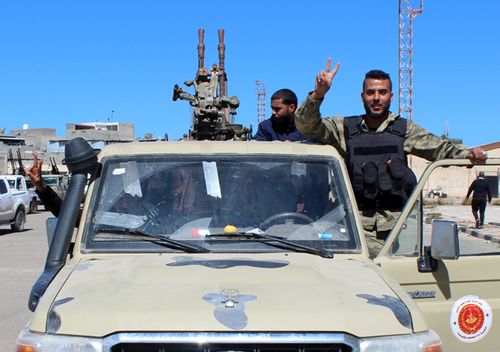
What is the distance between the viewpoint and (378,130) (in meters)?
4.87

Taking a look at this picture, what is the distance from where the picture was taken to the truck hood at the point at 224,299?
2.58 meters

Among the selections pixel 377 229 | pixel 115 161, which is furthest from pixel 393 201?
pixel 115 161

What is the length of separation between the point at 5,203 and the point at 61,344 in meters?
18.7

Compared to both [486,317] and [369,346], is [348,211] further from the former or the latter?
[369,346]

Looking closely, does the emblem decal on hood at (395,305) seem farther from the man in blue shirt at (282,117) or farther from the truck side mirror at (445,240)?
the man in blue shirt at (282,117)

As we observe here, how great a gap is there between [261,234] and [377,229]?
4.44 ft

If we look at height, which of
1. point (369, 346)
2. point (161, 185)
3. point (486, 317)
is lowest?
point (486, 317)

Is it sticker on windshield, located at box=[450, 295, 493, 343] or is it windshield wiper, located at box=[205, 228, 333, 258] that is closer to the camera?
windshield wiper, located at box=[205, 228, 333, 258]

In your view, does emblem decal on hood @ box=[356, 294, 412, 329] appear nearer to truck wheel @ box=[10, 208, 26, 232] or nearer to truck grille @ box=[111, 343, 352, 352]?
truck grille @ box=[111, 343, 352, 352]

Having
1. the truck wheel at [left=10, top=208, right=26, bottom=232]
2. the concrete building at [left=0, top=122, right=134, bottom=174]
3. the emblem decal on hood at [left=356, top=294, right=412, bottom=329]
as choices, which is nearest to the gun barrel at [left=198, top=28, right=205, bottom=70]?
the truck wheel at [left=10, top=208, right=26, bottom=232]

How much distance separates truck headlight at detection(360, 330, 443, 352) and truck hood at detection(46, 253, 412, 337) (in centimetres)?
3

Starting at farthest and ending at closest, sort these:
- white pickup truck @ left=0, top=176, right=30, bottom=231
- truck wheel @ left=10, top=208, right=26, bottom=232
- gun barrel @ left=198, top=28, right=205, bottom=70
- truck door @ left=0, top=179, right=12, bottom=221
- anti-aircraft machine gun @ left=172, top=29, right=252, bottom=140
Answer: truck wheel @ left=10, top=208, right=26, bottom=232, white pickup truck @ left=0, top=176, right=30, bottom=231, truck door @ left=0, top=179, right=12, bottom=221, gun barrel @ left=198, top=28, right=205, bottom=70, anti-aircraft machine gun @ left=172, top=29, right=252, bottom=140

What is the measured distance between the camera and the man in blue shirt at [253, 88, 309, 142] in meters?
6.53

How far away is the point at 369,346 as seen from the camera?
260cm
